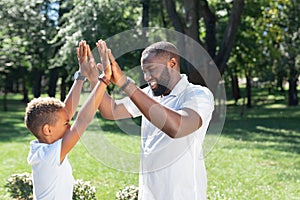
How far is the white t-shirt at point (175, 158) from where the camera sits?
2885 millimetres

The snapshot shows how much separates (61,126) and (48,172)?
0.83ft

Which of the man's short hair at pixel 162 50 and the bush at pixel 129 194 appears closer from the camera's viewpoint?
the man's short hair at pixel 162 50

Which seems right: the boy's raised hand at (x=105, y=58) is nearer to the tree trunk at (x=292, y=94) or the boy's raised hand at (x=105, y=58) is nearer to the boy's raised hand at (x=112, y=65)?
the boy's raised hand at (x=112, y=65)

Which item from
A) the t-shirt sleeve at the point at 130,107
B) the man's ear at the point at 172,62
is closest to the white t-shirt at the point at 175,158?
the man's ear at the point at 172,62

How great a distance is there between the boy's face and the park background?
221mm

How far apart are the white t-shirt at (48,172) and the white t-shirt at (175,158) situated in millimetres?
441

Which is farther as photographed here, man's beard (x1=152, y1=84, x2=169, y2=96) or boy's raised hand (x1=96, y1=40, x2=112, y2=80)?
man's beard (x1=152, y1=84, x2=169, y2=96)

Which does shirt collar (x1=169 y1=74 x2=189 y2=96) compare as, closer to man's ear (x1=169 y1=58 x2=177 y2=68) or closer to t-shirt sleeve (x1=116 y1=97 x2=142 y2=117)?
man's ear (x1=169 y1=58 x2=177 y2=68)

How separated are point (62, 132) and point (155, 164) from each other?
523mm

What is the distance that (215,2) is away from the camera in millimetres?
23406

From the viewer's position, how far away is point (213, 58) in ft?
62.8

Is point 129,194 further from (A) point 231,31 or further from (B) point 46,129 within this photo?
(A) point 231,31

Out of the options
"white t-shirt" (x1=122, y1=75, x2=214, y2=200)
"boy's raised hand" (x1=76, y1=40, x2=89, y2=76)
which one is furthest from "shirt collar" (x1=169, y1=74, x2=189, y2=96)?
"boy's raised hand" (x1=76, y1=40, x2=89, y2=76)

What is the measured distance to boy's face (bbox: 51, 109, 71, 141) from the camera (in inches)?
116
